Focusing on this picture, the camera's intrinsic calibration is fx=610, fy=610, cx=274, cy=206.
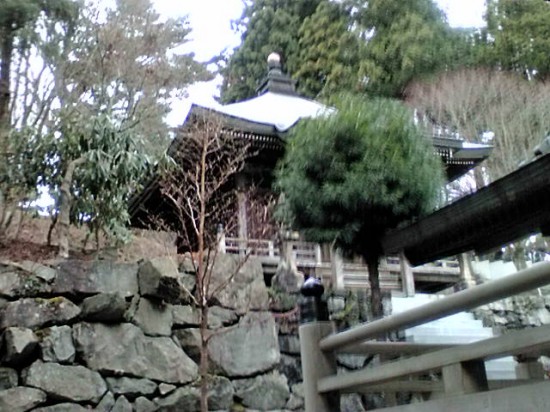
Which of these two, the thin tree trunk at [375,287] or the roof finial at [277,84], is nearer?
the thin tree trunk at [375,287]

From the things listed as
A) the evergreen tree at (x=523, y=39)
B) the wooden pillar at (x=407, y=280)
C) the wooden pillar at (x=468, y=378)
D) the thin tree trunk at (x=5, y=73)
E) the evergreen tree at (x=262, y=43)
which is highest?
the evergreen tree at (x=262, y=43)

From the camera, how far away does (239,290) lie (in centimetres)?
927

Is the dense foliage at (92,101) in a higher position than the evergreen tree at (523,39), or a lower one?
lower

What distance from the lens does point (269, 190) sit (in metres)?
12.4

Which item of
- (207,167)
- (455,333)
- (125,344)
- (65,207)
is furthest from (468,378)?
(207,167)

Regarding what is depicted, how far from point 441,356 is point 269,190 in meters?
9.18

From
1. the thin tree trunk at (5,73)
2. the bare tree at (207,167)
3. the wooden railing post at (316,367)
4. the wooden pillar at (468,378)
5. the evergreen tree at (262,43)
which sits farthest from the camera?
the evergreen tree at (262,43)

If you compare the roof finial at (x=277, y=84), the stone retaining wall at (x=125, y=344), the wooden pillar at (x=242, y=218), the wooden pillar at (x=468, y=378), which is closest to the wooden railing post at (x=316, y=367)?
the wooden pillar at (x=468, y=378)

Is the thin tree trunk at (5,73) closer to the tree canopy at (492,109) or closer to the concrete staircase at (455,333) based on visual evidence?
the concrete staircase at (455,333)

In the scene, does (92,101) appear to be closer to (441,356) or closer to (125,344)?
(125,344)

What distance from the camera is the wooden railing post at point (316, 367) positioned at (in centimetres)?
437

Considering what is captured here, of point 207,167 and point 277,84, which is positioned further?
point 277,84

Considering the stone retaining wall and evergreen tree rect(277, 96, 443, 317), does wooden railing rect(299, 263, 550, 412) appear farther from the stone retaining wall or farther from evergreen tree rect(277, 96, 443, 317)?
evergreen tree rect(277, 96, 443, 317)

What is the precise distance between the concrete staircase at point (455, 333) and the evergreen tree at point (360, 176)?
138cm
